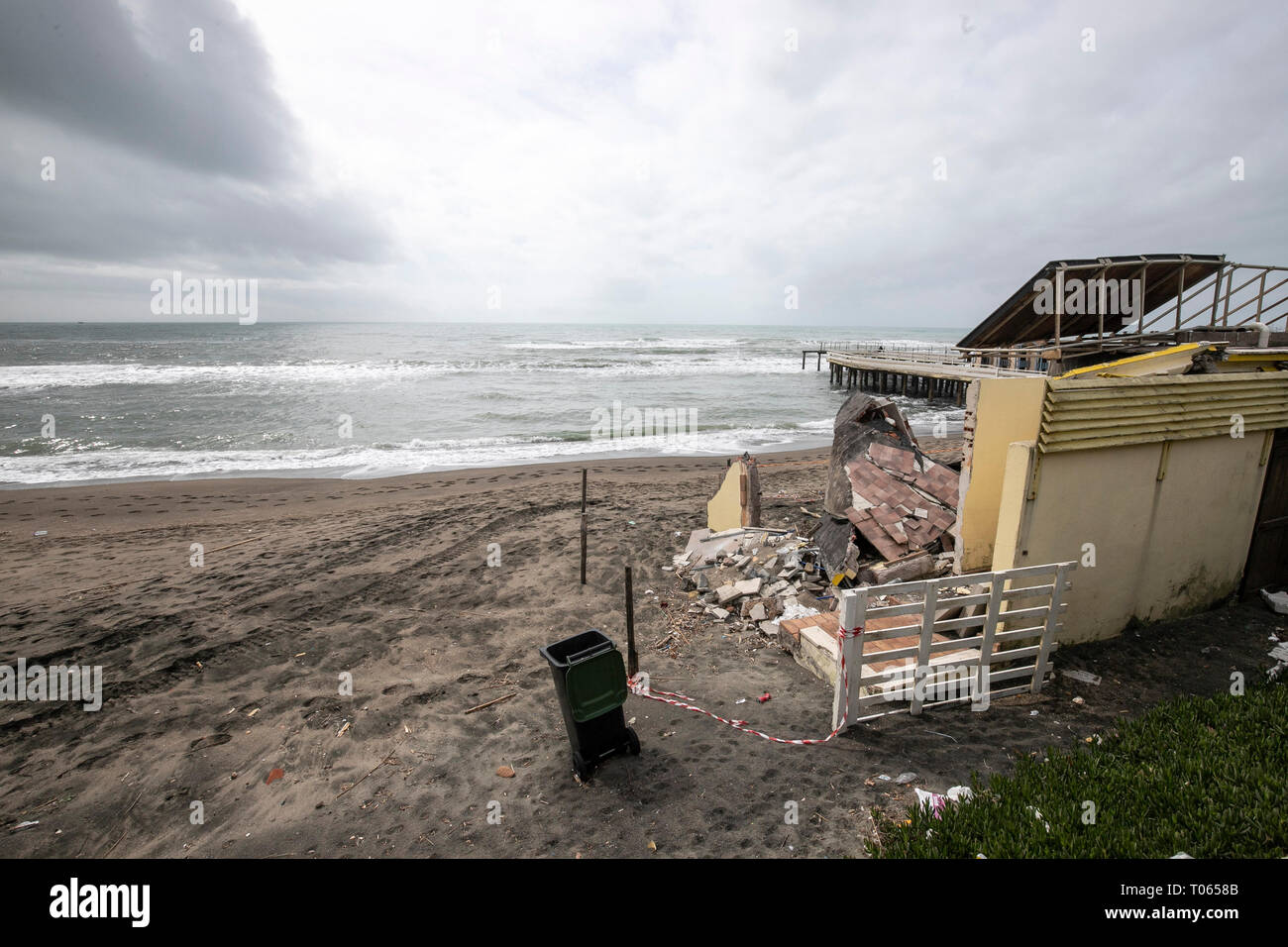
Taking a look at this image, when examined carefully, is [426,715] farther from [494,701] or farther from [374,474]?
[374,474]

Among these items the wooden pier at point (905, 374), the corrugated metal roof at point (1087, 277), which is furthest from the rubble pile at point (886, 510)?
the wooden pier at point (905, 374)

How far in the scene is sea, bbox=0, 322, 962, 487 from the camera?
63.0 feet

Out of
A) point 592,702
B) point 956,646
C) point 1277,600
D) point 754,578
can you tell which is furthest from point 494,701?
point 1277,600

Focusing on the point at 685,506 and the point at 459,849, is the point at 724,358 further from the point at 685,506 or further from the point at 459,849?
the point at 459,849

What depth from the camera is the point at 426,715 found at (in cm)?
572

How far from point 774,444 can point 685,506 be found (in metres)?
10.8

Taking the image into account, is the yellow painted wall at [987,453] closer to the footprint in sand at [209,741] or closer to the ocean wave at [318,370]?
the footprint in sand at [209,741]

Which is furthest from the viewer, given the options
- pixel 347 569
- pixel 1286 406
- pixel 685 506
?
pixel 685 506

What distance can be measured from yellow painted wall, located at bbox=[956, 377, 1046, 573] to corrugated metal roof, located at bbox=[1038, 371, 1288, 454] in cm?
62

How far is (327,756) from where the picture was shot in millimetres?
5082

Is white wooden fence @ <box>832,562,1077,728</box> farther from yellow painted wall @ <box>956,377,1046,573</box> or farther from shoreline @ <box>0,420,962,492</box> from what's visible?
shoreline @ <box>0,420,962,492</box>

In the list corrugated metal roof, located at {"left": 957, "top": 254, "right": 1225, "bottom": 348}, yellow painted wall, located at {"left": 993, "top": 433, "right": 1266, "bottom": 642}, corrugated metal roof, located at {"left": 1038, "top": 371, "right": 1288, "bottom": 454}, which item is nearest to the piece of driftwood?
yellow painted wall, located at {"left": 993, "top": 433, "right": 1266, "bottom": 642}

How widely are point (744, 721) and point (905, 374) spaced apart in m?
36.6
